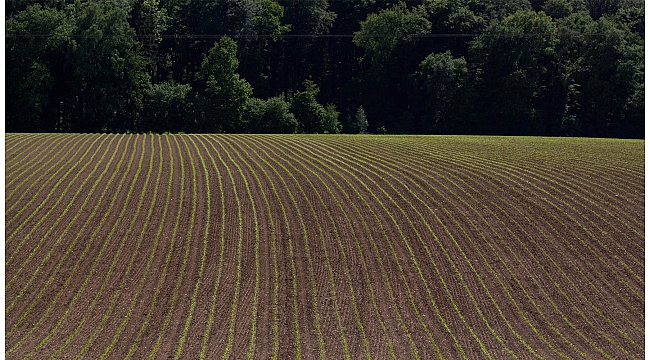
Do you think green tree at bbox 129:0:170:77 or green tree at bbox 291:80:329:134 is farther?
green tree at bbox 129:0:170:77

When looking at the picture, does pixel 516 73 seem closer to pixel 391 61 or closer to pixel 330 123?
pixel 391 61

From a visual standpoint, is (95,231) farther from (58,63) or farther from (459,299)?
(58,63)

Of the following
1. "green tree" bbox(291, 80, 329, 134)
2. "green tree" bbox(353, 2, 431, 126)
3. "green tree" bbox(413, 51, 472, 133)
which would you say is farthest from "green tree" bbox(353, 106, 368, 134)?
"green tree" bbox(413, 51, 472, 133)

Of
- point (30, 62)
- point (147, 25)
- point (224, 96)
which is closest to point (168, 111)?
point (224, 96)

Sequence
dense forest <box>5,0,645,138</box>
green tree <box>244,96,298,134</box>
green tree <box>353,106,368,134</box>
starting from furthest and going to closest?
green tree <box>353,106,368,134</box>, green tree <box>244,96,298,134</box>, dense forest <box>5,0,645,138</box>

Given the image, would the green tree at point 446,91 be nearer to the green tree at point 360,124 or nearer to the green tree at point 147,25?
the green tree at point 360,124

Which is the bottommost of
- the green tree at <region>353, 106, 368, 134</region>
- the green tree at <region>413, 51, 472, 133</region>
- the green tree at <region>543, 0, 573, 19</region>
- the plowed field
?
the plowed field

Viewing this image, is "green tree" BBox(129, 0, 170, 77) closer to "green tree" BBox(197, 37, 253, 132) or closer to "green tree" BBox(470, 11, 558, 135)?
"green tree" BBox(197, 37, 253, 132)
